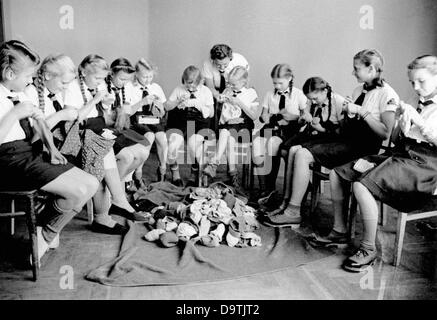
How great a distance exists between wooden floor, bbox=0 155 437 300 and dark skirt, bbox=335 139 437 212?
0.41 m

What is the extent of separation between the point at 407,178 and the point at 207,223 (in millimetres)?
1358

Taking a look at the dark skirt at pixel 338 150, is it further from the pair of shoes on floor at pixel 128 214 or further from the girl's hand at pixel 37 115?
the girl's hand at pixel 37 115

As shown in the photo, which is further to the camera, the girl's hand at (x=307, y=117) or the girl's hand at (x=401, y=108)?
the girl's hand at (x=307, y=117)

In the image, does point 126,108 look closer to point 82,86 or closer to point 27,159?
point 82,86

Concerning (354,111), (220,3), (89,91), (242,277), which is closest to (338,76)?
(220,3)

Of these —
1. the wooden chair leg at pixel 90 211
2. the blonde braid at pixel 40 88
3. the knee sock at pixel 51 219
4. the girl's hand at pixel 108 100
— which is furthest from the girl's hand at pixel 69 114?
the wooden chair leg at pixel 90 211

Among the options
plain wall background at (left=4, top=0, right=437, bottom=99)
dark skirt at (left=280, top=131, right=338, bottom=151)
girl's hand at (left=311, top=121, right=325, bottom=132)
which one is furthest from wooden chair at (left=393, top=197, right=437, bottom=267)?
plain wall background at (left=4, top=0, right=437, bottom=99)

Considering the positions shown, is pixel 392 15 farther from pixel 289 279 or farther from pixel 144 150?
pixel 289 279

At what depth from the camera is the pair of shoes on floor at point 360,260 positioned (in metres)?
2.78

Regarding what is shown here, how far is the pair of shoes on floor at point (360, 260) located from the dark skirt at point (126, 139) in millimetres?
1906

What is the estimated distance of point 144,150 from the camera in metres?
3.85

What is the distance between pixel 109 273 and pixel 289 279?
3.41 feet

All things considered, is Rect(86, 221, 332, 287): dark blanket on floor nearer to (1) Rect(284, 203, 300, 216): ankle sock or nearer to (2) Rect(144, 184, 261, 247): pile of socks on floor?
(2) Rect(144, 184, 261, 247): pile of socks on floor

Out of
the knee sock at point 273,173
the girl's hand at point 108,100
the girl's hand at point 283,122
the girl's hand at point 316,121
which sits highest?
the girl's hand at point 108,100
